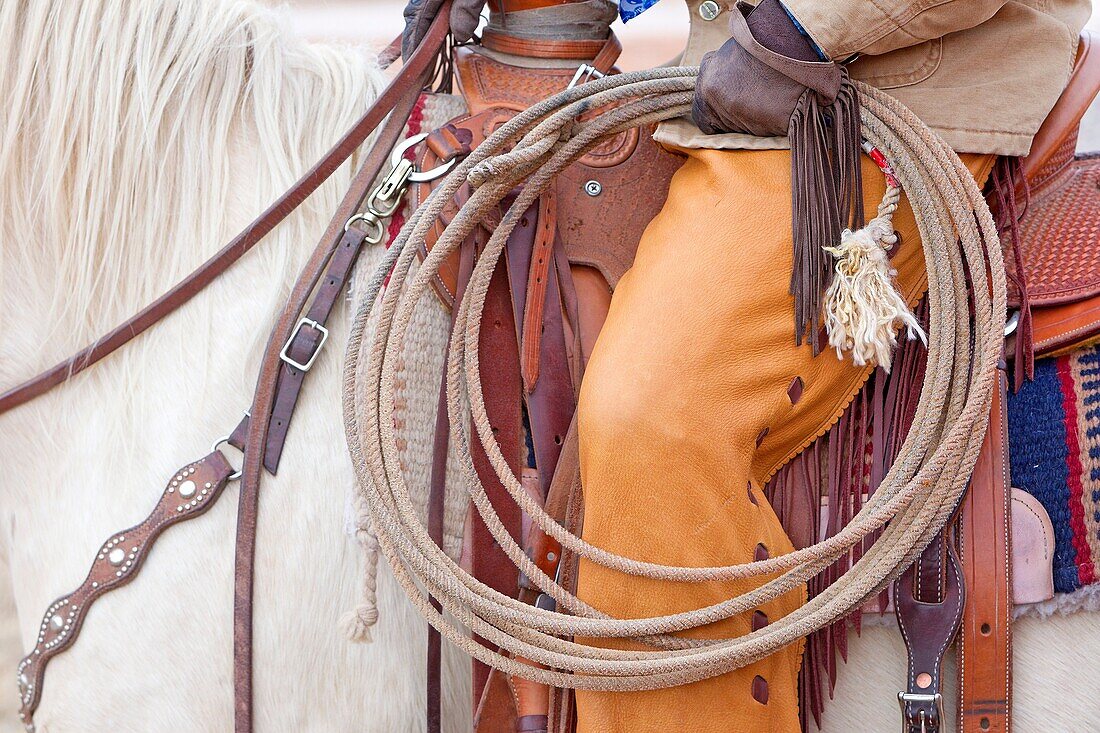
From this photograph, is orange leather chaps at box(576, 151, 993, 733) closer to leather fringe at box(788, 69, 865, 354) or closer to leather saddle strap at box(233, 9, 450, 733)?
leather fringe at box(788, 69, 865, 354)

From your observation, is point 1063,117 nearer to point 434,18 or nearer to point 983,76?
point 983,76

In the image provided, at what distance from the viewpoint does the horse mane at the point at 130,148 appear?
1328 mm

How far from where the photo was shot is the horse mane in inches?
52.3

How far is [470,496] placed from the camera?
4.25ft

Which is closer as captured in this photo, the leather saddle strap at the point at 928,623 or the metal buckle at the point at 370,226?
the leather saddle strap at the point at 928,623

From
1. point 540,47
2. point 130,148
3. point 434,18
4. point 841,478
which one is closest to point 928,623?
point 841,478

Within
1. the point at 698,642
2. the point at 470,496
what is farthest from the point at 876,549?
the point at 470,496

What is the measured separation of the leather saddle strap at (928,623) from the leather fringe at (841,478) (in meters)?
0.04

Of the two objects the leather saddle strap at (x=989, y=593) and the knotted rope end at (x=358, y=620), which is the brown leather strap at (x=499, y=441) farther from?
the leather saddle strap at (x=989, y=593)

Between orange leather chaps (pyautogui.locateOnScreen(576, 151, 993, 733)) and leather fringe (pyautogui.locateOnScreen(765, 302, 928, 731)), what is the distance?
0.17 feet

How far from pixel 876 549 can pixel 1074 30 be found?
0.75 m

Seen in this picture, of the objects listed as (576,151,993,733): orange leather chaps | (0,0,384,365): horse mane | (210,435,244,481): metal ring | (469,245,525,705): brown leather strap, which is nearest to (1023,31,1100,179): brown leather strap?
(576,151,993,733): orange leather chaps

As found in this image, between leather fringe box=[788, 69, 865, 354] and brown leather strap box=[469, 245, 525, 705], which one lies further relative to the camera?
brown leather strap box=[469, 245, 525, 705]

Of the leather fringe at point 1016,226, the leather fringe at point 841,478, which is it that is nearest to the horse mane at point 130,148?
the leather fringe at point 841,478
